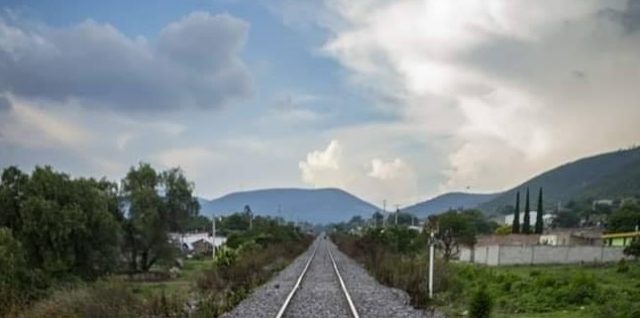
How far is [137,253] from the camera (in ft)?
222

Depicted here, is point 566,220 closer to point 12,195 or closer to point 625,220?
point 625,220

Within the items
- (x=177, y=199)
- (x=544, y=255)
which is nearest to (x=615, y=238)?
(x=544, y=255)

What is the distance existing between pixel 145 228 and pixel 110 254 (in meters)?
16.4

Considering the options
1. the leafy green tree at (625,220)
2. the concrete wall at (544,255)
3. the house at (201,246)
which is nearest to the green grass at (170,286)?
the concrete wall at (544,255)

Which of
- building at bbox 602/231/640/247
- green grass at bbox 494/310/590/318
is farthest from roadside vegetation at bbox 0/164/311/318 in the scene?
building at bbox 602/231/640/247

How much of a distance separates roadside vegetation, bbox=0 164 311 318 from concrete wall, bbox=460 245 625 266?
14.4m

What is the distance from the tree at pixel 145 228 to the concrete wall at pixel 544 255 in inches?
1063

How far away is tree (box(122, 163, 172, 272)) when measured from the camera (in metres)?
66.8

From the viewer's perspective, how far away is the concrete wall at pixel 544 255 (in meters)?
54.3

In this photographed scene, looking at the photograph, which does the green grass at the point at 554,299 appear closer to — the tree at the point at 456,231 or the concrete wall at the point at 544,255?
the concrete wall at the point at 544,255

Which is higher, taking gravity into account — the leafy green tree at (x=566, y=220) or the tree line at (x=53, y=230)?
the leafy green tree at (x=566, y=220)

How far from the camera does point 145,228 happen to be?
6694 centimetres

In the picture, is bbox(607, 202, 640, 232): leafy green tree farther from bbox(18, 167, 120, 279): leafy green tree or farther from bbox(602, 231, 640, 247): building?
bbox(18, 167, 120, 279): leafy green tree

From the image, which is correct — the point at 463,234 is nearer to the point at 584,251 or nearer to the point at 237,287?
the point at 584,251
